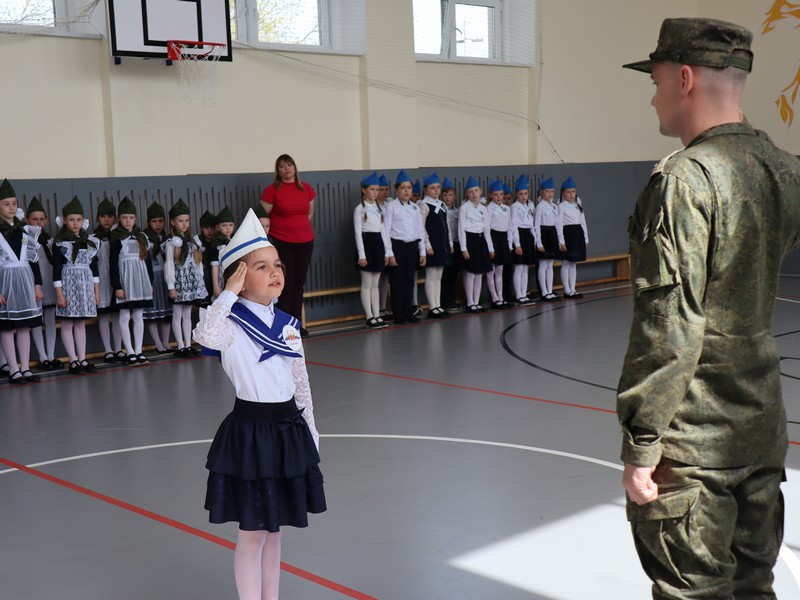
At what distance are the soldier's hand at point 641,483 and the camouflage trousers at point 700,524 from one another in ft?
0.10

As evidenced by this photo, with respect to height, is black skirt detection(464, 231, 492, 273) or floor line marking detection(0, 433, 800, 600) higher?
black skirt detection(464, 231, 492, 273)

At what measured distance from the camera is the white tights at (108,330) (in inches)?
294

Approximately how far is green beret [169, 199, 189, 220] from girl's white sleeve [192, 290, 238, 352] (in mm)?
5264

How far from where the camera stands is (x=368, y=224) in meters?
9.15

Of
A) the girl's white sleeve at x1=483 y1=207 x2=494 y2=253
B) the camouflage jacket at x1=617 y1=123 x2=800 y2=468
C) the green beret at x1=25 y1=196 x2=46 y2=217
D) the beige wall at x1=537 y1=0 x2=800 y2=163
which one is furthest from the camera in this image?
the beige wall at x1=537 y1=0 x2=800 y2=163

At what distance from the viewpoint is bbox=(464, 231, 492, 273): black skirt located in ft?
32.4

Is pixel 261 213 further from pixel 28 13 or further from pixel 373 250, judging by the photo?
pixel 28 13

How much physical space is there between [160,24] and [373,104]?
263cm

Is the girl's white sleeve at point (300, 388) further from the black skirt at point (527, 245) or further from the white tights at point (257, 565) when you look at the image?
the black skirt at point (527, 245)

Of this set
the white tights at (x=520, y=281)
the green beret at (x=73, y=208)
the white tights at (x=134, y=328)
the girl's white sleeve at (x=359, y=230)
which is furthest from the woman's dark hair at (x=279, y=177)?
the white tights at (x=520, y=281)

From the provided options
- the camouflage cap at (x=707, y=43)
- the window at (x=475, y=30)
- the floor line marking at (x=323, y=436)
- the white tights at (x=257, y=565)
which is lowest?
the floor line marking at (x=323, y=436)

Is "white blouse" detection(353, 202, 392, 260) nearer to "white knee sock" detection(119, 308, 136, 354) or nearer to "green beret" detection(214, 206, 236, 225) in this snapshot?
"green beret" detection(214, 206, 236, 225)

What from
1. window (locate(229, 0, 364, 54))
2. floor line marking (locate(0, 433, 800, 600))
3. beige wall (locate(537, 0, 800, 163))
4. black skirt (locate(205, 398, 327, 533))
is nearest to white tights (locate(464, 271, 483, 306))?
beige wall (locate(537, 0, 800, 163))

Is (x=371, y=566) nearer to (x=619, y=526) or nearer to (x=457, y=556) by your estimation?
(x=457, y=556)
